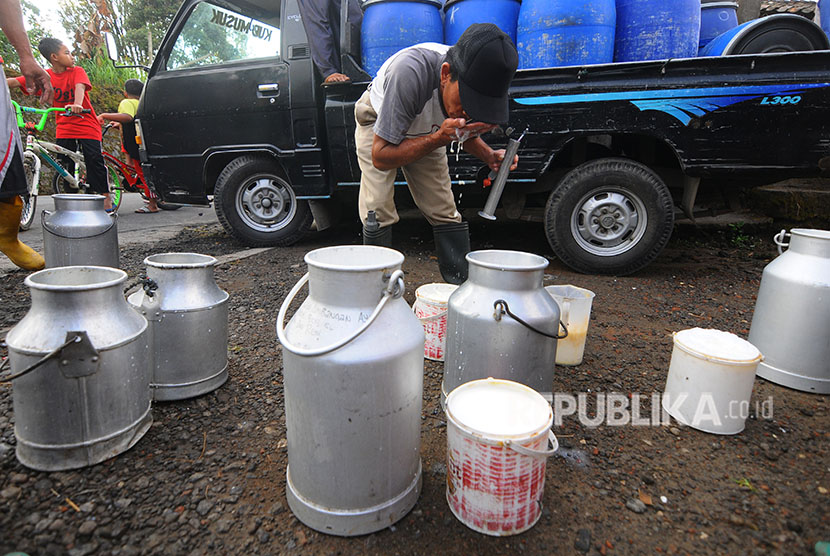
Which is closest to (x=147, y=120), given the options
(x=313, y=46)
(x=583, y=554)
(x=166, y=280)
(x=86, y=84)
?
(x=86, y=84)

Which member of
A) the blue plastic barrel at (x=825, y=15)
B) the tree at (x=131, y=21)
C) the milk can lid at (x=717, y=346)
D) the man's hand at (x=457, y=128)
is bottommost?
the milk can lid at (x=717, y=346)

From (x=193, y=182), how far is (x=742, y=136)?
15.5 feet

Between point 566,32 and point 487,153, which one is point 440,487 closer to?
point 487,153

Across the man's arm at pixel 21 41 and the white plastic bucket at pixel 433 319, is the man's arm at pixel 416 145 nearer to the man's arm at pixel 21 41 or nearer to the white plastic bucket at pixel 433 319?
the white plastic bucket at pixel 433 319

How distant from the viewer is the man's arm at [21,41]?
243 centimetres

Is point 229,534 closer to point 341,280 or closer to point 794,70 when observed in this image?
point 341,280

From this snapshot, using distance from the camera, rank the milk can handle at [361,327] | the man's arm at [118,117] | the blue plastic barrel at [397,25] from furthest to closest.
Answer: the man's arm at [118,117] < the blue plastic barrel at [397,25] < the milk can handle at [361,327]

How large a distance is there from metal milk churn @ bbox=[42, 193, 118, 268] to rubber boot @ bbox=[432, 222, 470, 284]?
2247 mm

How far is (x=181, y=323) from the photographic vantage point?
1.92 m

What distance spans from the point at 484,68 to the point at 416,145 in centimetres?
48

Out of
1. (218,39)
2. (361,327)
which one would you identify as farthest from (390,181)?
Result: (218,39)

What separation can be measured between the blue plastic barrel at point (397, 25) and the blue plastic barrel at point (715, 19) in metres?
2.25

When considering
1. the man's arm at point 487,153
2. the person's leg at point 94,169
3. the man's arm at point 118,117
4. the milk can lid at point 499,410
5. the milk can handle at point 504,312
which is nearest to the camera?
the milk can lid at point 499,410

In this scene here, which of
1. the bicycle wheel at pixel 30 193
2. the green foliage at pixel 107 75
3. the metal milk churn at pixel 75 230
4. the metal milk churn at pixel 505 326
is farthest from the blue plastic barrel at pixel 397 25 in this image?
the green foliage at pixel 107 75
